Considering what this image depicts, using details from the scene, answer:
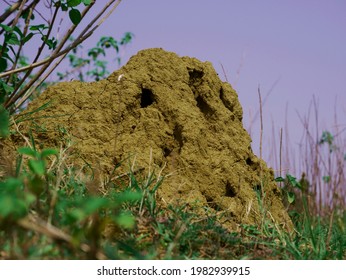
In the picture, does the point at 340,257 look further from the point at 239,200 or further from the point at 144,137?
the point at 144,137

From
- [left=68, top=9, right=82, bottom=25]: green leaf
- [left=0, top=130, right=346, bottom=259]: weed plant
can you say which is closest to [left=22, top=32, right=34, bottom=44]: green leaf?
[left=68, top=9, right=82, bottom=25]: green leaf

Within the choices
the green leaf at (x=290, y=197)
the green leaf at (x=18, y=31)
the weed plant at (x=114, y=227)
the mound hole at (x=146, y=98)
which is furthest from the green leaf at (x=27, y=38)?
the green leaf at (x=290, y=197)

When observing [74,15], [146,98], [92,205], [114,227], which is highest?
[74,15]

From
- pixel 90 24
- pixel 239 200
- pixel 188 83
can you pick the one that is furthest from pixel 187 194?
pixel 90 24

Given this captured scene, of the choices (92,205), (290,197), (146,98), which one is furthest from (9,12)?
(290,197)

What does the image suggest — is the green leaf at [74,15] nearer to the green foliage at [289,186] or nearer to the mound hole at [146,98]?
the mound hole at [146,98]

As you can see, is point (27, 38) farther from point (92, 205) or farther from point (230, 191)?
point (92, 205)

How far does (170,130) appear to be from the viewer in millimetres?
4285

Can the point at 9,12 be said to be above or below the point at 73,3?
below

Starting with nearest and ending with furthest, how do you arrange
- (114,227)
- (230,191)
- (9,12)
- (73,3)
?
1. (114,227)
2. (9,12)
3. (73,3)
4. (230,191)

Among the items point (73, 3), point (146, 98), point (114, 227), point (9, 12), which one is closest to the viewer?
point (114, 227)

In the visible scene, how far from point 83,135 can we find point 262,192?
4.45 ft

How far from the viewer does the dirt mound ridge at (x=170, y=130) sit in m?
4.07

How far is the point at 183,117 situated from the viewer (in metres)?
4.29
